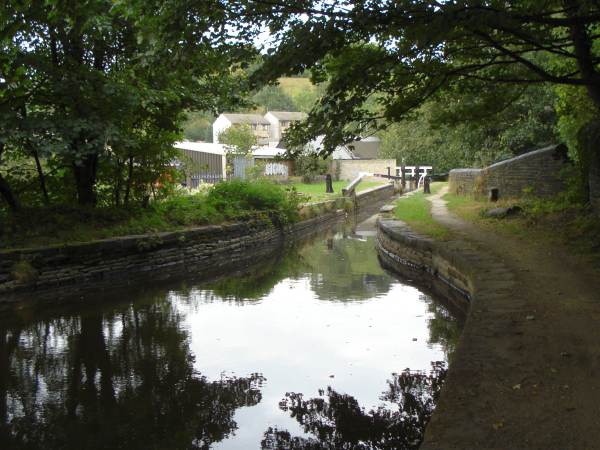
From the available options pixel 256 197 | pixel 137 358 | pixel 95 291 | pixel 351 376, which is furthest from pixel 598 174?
pixel 256 197

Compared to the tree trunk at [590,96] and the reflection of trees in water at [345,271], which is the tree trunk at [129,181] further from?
the tree trunk at [590,96]

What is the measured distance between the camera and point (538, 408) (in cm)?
415

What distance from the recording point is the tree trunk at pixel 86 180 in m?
13.4

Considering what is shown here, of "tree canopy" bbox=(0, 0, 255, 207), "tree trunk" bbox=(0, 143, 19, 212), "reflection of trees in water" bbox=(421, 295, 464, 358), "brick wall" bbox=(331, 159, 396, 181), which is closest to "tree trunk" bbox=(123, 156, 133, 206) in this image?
"tree canopy" bbox=(0, 0, 255, 207)

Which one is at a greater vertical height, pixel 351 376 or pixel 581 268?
pixel 581 268

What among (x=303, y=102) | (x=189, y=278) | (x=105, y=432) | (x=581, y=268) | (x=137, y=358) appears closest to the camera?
(x=105, y=432)

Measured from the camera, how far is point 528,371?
15.8 ft

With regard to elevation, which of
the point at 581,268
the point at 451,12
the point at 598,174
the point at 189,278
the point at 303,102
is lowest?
the point at 189,278

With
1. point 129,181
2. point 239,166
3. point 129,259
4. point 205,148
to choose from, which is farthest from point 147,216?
point 205,148

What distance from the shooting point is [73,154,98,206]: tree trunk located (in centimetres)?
1337

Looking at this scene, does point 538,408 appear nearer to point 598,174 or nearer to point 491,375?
point 491,375

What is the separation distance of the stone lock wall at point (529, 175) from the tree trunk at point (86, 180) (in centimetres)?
1085

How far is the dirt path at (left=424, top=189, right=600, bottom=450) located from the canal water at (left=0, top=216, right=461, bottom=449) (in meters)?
0.84

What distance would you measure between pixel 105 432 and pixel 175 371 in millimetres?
1662
